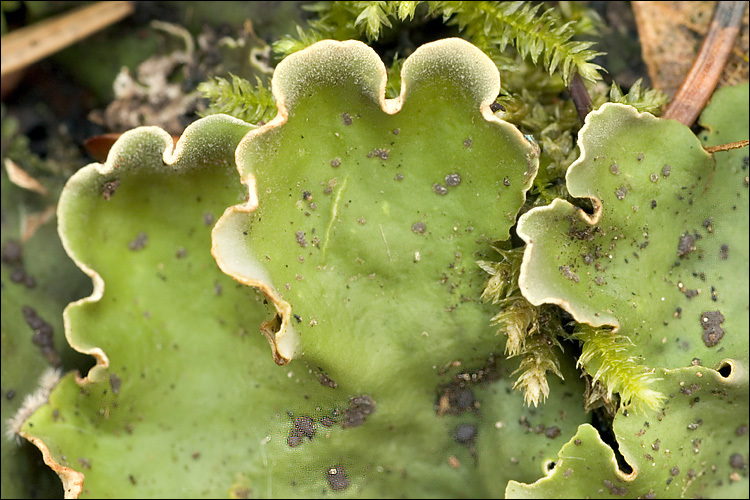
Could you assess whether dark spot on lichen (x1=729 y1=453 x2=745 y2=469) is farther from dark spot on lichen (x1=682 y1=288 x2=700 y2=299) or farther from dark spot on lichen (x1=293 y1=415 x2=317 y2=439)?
dark spot on lichen (x1=293 y1=415 x2=317 y2=439)

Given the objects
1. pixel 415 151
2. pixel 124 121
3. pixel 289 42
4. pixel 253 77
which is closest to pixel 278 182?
pixel 415 151

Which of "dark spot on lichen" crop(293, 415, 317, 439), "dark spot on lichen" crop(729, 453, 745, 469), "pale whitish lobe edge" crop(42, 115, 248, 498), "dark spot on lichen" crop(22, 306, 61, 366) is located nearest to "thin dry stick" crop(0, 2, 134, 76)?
"pale whitish lobe edge" crop(42, 115, 248, 498)

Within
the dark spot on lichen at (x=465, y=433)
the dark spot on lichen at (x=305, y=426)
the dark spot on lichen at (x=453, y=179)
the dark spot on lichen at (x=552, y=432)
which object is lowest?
the dark spot on lichen at (x=465, y=433)

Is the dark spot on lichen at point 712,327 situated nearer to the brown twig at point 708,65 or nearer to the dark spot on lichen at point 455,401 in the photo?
the brown twig at point 708,65

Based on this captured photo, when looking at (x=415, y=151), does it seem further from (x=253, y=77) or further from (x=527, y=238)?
(x=253, y=77)

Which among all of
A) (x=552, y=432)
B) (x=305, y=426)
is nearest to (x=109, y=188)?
(x=305, y=426)

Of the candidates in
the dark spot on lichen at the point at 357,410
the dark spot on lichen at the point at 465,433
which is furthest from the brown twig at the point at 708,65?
the dark spot on lichen at the point at 357,410
